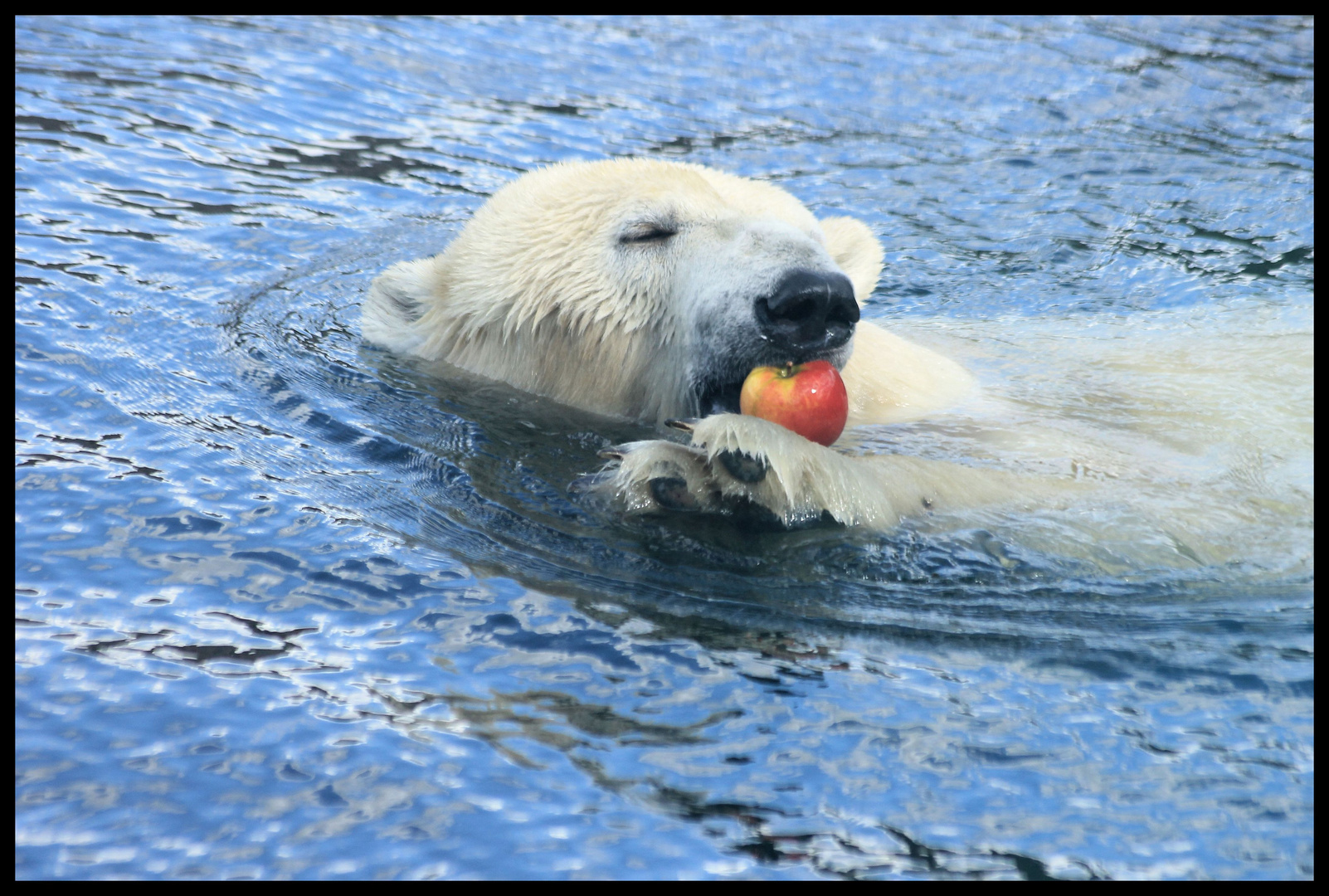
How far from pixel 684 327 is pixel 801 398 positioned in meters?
0.55

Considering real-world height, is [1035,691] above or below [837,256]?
below

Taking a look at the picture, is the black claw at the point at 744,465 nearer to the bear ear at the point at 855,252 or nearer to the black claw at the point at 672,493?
the black claw at the point at 672,493

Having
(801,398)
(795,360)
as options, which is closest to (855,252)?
(795,360)

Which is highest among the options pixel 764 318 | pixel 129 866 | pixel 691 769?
pixel 764 318

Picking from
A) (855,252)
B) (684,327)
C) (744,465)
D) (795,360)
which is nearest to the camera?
(744,465)

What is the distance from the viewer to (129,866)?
2.00 meters

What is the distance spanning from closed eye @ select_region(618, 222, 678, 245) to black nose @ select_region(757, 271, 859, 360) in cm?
54

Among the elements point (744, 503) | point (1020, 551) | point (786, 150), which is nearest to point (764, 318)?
point (744, 503)

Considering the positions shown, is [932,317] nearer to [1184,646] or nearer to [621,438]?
[621,438]

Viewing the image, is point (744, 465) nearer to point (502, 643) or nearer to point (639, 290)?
point (502, 643)

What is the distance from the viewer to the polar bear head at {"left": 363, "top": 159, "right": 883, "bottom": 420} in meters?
3.31

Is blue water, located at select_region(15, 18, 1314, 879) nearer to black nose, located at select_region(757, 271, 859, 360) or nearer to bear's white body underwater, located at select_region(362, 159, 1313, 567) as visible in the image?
bear's white body underwater, located at select_region(362, 159, 1313, 567)

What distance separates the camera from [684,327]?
11.7 ft

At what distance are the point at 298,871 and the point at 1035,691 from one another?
142cm
